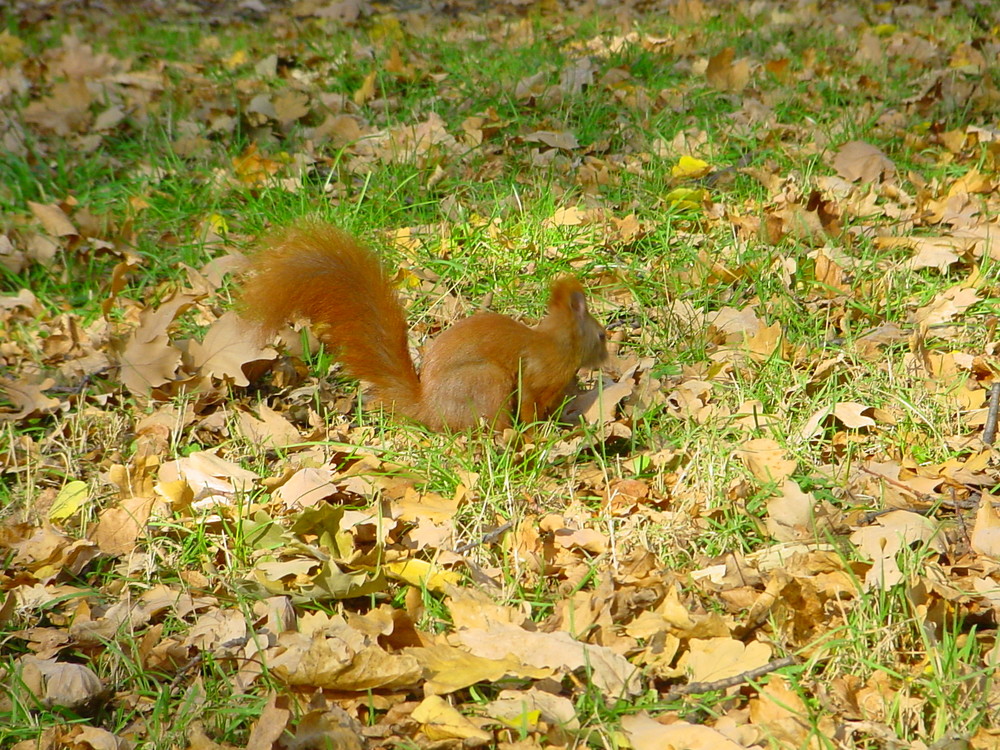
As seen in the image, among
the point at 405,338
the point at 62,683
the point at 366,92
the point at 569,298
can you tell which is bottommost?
the point at 62,683

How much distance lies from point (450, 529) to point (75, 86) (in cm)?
388

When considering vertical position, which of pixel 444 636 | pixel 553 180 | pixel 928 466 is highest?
pixel 553 180

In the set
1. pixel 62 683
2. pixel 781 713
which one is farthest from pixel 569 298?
pixel 62 683

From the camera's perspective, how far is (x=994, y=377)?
2.62 meters

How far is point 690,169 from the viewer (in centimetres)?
368

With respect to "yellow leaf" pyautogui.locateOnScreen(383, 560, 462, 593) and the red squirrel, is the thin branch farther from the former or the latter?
the red squirrel

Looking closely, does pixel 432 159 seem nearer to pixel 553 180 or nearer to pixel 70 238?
pixel 553 180

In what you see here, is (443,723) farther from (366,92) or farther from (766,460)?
(366,92)

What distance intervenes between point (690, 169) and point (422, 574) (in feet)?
7.05

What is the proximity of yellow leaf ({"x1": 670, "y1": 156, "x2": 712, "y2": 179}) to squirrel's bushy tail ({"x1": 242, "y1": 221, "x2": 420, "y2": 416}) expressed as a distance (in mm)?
1485

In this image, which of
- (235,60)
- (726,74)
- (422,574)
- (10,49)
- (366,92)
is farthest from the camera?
(10,49)

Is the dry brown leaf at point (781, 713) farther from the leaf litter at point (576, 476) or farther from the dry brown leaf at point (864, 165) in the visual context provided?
the dry brown leaf at point (864, 165)

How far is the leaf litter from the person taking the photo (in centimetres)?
183

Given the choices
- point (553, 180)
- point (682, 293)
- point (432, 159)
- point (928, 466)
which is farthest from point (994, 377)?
point (432, 159)
